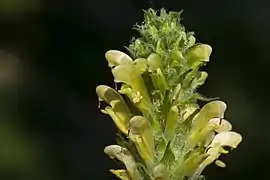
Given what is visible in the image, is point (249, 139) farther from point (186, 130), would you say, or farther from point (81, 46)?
point (186, 130)

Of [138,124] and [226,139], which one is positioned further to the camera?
[226,139]

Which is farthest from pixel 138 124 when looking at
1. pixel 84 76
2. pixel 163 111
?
pixel 84 76

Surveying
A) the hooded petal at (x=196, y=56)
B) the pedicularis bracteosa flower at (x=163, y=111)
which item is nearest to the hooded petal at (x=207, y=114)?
the pedicularis bracteosa flower at (x=163, y=111)

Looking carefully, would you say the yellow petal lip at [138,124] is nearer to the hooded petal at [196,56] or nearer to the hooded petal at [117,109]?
the hooded petal at [117,109]

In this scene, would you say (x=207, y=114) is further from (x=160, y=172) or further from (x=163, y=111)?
(x=160, y=172)

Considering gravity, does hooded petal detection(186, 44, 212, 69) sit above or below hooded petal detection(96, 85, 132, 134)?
above

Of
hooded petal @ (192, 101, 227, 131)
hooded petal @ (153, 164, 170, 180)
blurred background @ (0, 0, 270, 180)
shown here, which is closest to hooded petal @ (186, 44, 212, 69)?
hooded petal @ (192, 101, 227, 131)

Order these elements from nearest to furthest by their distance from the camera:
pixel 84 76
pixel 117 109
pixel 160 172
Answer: pixel 160 172, pixel 117 109, pixel 84 76

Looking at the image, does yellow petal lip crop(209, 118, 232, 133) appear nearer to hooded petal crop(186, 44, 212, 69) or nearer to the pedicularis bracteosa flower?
the pedicularis bracteosa flower
